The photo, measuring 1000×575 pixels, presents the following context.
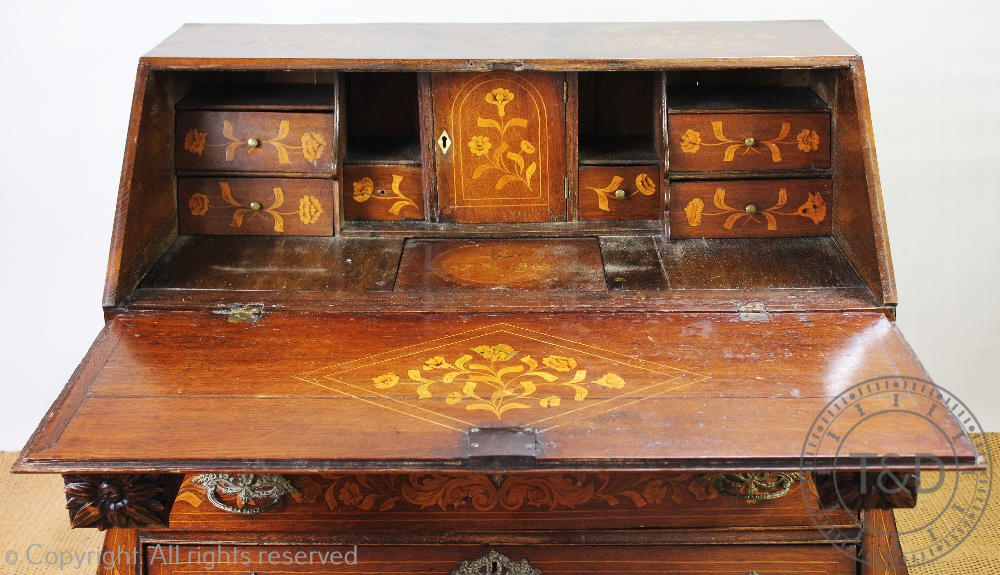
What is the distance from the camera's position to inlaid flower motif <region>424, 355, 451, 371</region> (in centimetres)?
238

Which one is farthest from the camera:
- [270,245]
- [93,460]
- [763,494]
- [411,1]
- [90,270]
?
[90,270]

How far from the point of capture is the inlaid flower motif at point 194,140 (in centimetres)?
286

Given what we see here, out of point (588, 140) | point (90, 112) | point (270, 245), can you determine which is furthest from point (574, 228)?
point (90, 112)

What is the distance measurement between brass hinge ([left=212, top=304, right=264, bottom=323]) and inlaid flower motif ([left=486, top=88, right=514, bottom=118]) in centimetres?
70

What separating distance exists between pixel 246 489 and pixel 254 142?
0.82 m

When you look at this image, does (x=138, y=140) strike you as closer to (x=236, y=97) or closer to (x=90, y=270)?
(x=236, y=97)

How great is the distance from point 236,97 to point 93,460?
1.08 m

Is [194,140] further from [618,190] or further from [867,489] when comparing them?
[867,489]

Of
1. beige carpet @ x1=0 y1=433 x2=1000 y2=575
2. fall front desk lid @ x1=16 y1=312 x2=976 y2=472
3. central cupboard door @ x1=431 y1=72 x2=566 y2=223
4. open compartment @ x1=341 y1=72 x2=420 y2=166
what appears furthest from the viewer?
beige carpet @ x1=0 y1=433 x2=1000 y2=575

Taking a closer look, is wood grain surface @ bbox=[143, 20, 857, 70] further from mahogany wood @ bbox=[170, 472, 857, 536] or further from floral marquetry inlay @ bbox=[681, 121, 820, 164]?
mahogany wood @ bbox=[170, 472, 857, 536]

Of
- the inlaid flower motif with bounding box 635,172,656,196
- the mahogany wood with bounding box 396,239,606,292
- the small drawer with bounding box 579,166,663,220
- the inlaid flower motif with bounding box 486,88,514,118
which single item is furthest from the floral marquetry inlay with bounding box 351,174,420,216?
the inlaid flower motif with bounding box 635,172,656,196

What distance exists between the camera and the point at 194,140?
2.87m

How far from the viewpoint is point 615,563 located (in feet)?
8.52

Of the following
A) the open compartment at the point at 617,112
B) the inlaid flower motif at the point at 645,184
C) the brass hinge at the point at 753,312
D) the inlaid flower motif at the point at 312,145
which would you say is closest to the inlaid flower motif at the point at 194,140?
the inlaid flower motif at the point at 312,145
